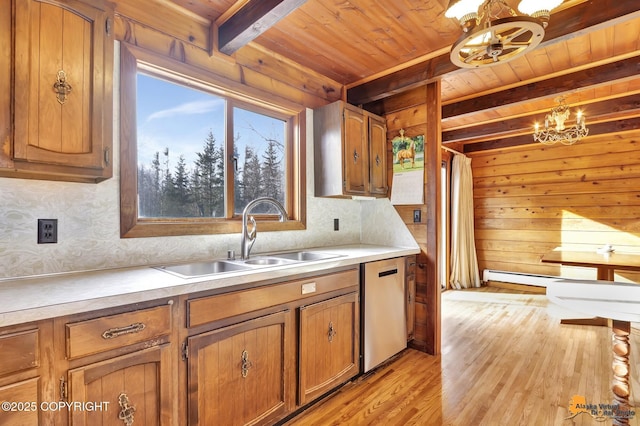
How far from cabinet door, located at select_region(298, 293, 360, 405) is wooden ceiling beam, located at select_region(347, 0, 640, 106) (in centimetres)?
178

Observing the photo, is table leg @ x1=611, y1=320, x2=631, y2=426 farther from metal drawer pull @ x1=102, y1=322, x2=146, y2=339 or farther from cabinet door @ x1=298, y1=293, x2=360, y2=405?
metal drawer pull @ x1=102, y1=322, x2=146, y2=339

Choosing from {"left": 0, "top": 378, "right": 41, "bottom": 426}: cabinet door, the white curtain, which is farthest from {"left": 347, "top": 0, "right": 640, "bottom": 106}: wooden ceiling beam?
the white curtain

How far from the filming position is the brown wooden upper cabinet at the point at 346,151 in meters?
2.58

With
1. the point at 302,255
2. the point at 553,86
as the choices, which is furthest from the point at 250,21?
the point at 553,86

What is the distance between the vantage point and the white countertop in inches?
39.4

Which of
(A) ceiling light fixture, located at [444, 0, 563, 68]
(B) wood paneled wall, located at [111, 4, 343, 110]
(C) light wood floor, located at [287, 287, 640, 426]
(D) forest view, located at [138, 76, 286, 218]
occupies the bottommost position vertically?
(C) light wood floor, located at [287, 287, 640, 426]

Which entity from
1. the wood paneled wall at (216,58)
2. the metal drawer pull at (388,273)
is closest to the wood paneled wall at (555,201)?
the metal drawer pull at (388,273)

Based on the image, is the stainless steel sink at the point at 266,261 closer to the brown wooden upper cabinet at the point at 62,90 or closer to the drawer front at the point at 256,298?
the drawer front at the point at 256,298

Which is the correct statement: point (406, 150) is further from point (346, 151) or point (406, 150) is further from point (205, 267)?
point (205, 267)

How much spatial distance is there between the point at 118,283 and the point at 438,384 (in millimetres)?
2088

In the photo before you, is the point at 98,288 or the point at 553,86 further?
the point at 553,86

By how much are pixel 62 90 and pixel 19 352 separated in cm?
101

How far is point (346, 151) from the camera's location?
8.51ft

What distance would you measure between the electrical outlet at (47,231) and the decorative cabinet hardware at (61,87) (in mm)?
572
